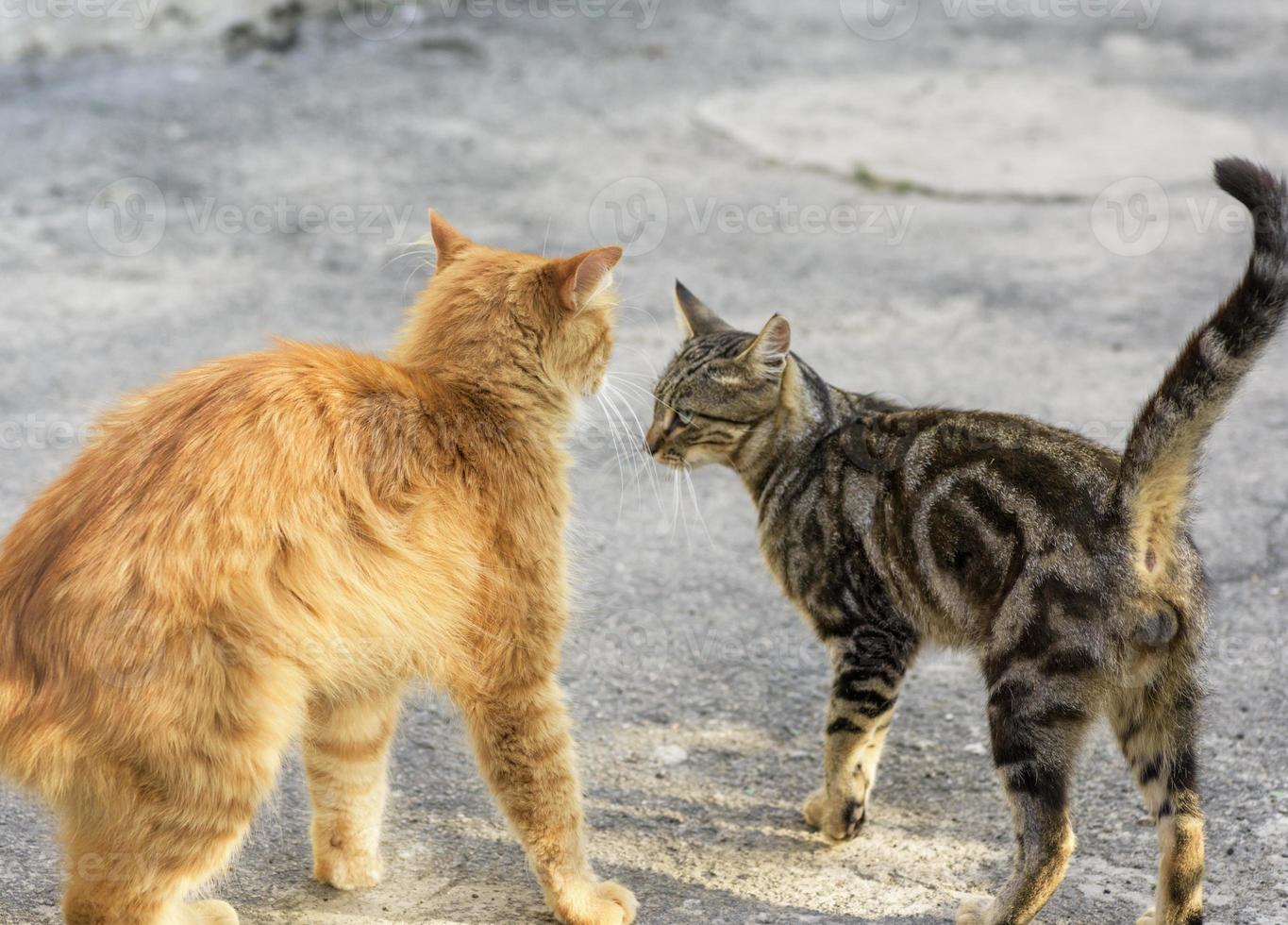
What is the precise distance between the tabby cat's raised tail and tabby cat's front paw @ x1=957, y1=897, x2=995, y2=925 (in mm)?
965

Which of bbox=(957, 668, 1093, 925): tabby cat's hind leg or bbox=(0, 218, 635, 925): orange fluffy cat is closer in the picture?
bbox=(0, 218, 635, 925): orange fluffy cat

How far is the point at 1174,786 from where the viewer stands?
3523 millimetres

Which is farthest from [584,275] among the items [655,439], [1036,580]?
[1036,580]

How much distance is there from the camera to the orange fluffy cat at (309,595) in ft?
9.80

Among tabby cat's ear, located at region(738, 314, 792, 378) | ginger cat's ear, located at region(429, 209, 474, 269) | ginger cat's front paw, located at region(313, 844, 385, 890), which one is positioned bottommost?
ginger cat's front paw, located at region(313, 844, 385, 890)

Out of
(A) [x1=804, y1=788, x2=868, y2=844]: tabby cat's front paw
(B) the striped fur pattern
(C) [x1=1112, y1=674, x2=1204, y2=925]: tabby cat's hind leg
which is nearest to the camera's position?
(B) the striped fur pattern

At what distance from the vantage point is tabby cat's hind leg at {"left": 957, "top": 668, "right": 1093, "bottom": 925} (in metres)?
3.37

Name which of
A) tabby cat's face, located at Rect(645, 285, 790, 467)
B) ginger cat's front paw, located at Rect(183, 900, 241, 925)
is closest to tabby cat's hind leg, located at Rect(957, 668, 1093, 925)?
tabby cat's face, located at Rect(645, 285, 790, 467)

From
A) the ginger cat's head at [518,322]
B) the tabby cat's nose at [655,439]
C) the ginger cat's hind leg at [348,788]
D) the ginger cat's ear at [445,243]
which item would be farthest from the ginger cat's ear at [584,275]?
the ginger cat's hind leg at [348,788]

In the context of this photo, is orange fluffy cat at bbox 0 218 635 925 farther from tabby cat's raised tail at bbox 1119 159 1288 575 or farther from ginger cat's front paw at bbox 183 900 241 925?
tabby cat's raised tail at bbox 1119 159 1288 575

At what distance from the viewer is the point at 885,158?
29.7 feet

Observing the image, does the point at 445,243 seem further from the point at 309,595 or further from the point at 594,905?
the point at 594,905

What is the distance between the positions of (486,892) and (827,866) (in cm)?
96

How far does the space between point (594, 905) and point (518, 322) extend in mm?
1554
